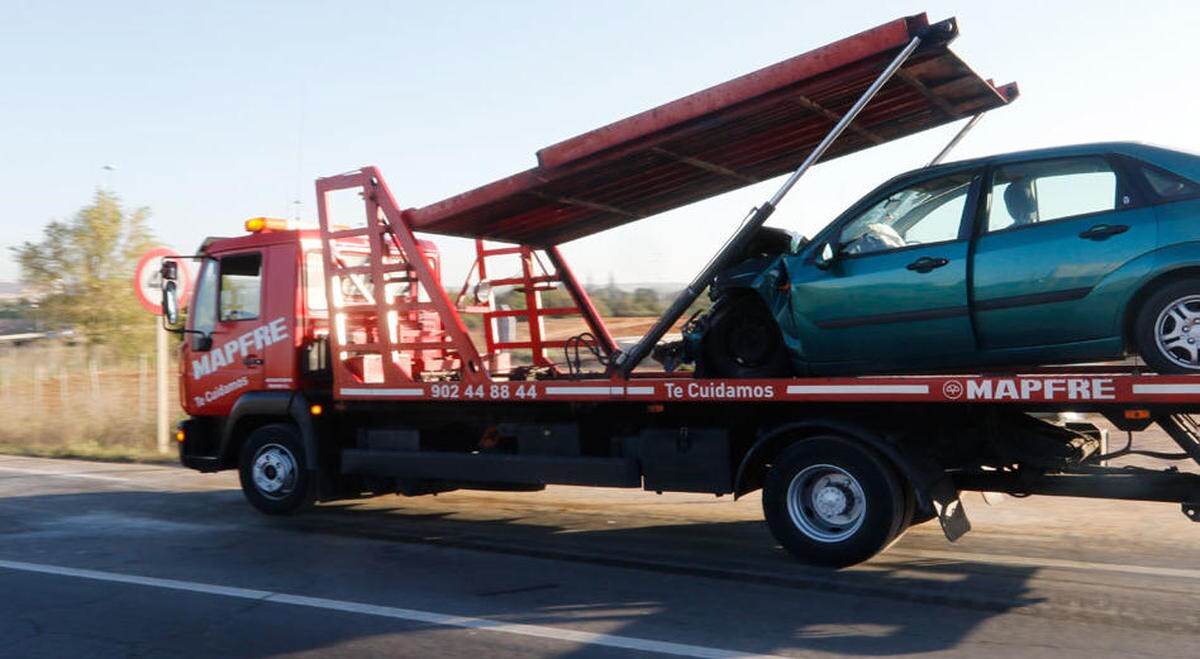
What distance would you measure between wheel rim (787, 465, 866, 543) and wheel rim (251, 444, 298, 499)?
14.8 feet

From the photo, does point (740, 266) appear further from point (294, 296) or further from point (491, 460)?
point (294, 296)

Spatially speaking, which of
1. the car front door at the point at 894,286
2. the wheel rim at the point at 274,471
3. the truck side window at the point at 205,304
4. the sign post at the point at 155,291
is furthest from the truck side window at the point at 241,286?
the car front door at the point at 894,286

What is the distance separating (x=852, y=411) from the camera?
6.61 meters

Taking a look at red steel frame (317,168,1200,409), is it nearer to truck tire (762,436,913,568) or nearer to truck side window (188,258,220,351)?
truck tire (762,436,913,568)

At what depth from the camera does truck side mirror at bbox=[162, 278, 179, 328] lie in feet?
30.2

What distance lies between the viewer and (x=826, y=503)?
657 centimetres

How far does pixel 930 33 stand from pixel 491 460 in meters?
4.35

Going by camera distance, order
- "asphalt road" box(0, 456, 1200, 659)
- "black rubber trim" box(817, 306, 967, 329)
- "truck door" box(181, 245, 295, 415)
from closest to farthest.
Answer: "asphalt road" box(0, 456, 1200, 659) < "black rubber trim" box(817, 306, 967, 329) < "truck door" box(181, 245, 295, 415)

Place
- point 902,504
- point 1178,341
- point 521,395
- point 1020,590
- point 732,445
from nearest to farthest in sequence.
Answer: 1. point 1178,341
2. point 1020,590
3. point 902,504
4. point 732,445
5. point 521,395

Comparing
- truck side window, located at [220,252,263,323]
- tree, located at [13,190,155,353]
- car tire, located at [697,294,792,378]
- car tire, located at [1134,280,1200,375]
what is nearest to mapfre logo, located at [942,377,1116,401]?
car tire, located at [1134,280,1200,375]

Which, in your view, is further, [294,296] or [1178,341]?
[294,296]

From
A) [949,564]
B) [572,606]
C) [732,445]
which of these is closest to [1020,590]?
[949,564]

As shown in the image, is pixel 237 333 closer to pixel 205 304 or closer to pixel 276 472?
pixel 205 304

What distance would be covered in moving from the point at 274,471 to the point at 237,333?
1295 mm
